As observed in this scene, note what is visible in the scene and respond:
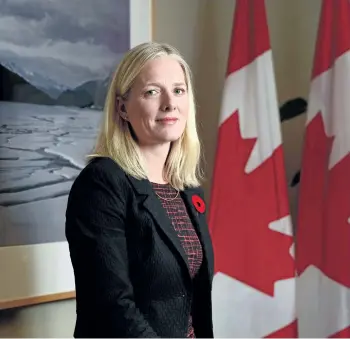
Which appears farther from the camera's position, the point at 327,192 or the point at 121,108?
the point at 327,192

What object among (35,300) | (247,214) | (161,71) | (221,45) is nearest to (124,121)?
(161,71)

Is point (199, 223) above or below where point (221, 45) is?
below

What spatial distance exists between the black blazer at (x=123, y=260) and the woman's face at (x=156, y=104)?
11 cm

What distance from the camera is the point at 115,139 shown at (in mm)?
1350

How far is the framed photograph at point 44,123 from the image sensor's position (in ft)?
5.18

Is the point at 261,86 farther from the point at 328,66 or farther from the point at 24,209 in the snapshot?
the point at 24,209

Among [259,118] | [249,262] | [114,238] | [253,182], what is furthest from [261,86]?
[114,238]

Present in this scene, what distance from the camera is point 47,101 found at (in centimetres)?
168

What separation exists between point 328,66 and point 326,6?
0.19 metres

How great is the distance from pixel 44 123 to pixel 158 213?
0.55 meters

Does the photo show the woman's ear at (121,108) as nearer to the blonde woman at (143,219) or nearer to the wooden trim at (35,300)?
the blonde woman at (143,219)

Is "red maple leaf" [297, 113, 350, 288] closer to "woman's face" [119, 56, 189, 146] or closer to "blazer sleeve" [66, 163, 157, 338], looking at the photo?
"woman's face" [119, 56, 189, 146]

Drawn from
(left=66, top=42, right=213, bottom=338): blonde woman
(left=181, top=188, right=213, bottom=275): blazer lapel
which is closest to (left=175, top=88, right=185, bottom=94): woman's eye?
(left=66, top=42, right=213, bottom=338): blonde woman

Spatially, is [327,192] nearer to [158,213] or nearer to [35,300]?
[158,213]
